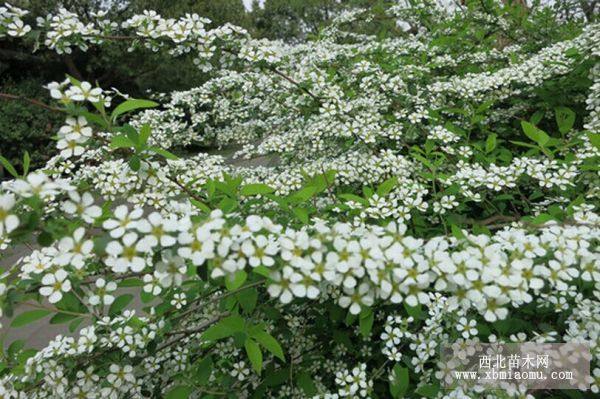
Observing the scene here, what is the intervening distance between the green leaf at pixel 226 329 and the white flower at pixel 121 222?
48 cm

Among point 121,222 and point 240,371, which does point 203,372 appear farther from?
point 121,222

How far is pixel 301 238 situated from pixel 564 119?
215 centimetres


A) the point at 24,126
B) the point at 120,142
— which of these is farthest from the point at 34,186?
the point at 24,126

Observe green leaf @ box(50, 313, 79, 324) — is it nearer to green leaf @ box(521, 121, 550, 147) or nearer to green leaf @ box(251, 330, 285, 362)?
green leaf @ box(251, 330, 285, 362)

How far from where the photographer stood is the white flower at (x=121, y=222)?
0.84 m

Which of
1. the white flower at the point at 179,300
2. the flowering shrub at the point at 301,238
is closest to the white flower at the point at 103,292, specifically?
the flowering shrub at the point at 301,238

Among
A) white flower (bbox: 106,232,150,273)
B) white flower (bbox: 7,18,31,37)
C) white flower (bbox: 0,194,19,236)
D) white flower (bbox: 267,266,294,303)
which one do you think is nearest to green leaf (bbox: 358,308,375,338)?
white flower (bbox: 267,266,294,303)

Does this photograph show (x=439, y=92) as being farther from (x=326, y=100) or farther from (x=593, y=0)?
(x=593, y=0)

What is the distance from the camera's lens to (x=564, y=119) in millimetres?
2344

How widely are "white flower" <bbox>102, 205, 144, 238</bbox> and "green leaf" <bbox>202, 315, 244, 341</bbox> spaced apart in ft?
1.56

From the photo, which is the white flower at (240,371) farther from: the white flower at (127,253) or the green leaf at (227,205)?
the white flower at (127,253)

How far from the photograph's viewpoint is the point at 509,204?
221 centimetres

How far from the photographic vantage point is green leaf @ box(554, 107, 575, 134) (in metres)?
2.21

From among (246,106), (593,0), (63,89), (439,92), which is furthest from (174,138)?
(593,0)
